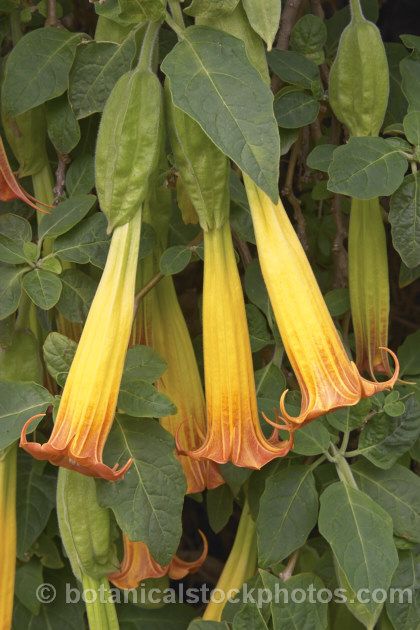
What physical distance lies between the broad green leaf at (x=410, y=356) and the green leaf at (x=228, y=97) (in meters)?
0.49

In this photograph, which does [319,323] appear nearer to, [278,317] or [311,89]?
[278,317]

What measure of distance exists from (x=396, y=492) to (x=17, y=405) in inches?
19.8

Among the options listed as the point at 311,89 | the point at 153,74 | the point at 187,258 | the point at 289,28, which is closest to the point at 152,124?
the point at 153,74

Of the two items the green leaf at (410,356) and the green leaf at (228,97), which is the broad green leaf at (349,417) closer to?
the green leaf at (410,356)

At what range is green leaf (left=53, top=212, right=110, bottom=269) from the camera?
0.98m

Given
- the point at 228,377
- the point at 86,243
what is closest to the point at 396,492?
the point at 228,377

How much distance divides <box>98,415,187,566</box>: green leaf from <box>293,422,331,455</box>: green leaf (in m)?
0.16

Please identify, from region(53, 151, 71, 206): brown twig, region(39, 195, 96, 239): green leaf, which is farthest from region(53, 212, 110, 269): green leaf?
region(53, 151, 71, 206): brown twig

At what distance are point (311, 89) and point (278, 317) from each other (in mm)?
427

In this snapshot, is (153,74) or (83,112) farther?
(83,112)

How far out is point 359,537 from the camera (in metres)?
0.89

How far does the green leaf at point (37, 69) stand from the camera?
39.4 inches

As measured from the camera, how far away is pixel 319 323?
79 centimetres

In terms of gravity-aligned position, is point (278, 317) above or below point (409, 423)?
above
